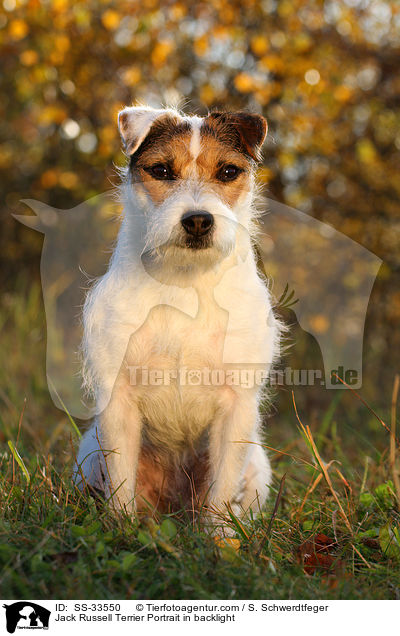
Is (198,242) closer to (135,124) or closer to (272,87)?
(135,124)

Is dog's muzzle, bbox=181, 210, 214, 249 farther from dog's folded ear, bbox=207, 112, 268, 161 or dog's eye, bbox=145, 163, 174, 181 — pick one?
dog's folded ear, bbox=207, 112, 268, 161

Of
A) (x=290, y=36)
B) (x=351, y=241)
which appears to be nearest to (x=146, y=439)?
(x=351, y=241)

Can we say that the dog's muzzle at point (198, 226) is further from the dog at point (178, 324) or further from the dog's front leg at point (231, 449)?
the dog's front leg at point (231, 449)

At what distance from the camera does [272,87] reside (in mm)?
6035

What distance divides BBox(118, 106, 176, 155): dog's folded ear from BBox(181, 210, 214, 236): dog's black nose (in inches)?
23.3

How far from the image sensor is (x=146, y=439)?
3.40 metres

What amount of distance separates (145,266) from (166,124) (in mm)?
780

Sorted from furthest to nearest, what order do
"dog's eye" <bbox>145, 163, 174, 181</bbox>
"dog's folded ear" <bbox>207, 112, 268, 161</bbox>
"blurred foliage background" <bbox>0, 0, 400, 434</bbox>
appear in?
"blurred foliage background" <bbox>0, 0, 400, 434</bbox>, "dog's folded ear" <bbox>207, 112, 268, 161</bbox>, "dog's eye" <bbox>145, 163, 174, 181</bbox>

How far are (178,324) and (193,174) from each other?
758mm

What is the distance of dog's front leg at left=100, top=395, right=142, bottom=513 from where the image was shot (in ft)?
9.86

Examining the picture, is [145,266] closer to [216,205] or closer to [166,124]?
[216,205]

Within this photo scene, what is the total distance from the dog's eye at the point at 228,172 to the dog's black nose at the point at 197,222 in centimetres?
44
